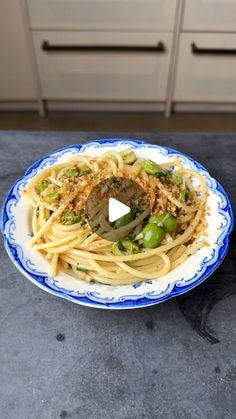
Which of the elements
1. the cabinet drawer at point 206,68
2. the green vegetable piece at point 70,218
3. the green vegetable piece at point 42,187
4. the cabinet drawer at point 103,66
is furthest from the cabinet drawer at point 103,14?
the green vegetable piece at point 70,218

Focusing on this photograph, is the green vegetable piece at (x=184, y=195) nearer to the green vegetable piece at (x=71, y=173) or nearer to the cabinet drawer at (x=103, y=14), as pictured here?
the green vegetable piece at (x=71, y=173)

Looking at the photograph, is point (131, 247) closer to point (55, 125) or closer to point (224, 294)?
point (224, 294)

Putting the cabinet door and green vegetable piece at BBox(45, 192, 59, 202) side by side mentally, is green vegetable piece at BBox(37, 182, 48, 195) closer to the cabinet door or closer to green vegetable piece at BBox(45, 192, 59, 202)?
green vegetable piece at BBox(45, 192, 59, 202)

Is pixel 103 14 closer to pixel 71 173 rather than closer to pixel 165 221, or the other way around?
pixel 71 173

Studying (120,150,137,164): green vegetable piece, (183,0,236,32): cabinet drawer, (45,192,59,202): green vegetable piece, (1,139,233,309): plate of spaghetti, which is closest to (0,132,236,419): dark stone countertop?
(1,139,233,309): plate of spaghetti

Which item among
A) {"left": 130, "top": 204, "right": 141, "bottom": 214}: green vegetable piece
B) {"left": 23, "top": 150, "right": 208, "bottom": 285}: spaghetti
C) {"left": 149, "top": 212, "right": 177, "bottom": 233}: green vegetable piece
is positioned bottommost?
{"left": 23, "top": 150, "right": 208, "bottom": 285}: spaghetti

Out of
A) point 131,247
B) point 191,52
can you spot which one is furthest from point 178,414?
point 191,52
